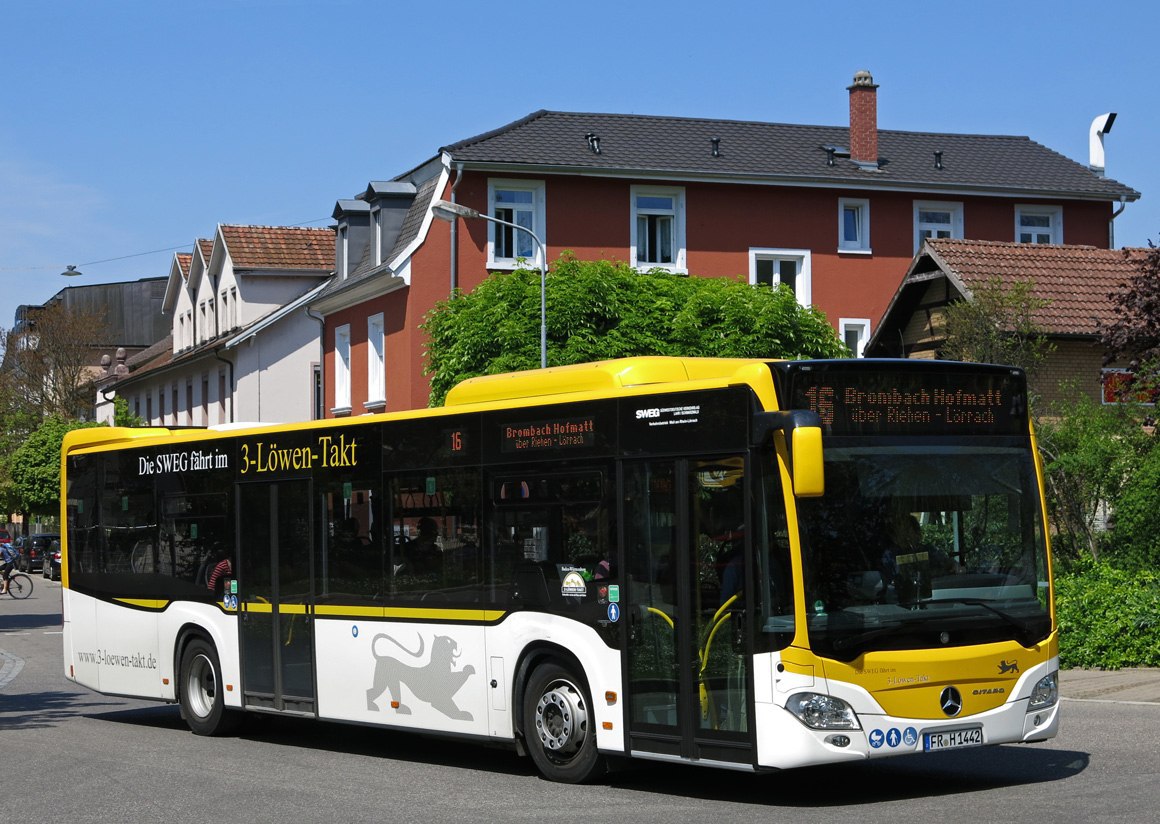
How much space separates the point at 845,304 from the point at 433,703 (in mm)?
31511

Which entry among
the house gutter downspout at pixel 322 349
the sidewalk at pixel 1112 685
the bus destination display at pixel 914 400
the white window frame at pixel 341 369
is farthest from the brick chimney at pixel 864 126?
the bus destination display at pixel 914 400

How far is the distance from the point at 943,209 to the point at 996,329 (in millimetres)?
19887

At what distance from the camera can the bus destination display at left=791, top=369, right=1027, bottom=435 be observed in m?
10.6

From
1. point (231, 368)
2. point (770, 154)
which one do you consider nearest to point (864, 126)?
point (770, 154)

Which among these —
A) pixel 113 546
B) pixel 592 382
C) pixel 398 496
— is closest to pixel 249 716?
pixel 113 546

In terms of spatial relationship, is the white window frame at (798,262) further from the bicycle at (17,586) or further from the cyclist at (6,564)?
the bicycle at (17,586)

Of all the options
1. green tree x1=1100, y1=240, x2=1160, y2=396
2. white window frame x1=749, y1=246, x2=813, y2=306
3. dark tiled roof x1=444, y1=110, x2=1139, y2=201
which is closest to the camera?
green tree x1=1100, y1=240, x2=1160, y2=396

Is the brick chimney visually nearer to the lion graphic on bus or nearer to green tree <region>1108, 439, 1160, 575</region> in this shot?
green tree <region>1108, 439, 1160, 575</region>

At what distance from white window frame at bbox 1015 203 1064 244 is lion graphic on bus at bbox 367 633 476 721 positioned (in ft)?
112

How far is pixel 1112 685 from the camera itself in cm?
1725

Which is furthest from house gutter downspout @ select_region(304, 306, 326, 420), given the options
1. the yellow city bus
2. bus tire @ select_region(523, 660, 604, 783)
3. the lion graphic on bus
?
bus tire @ select_region(523, 660, 604, 783)

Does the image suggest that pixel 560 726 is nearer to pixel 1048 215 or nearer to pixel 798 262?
pixel 798 262

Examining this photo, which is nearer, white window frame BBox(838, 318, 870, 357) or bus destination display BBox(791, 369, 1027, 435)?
bus destination display BBox(791, 369, 1027, 435)

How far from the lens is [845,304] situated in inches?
1697
